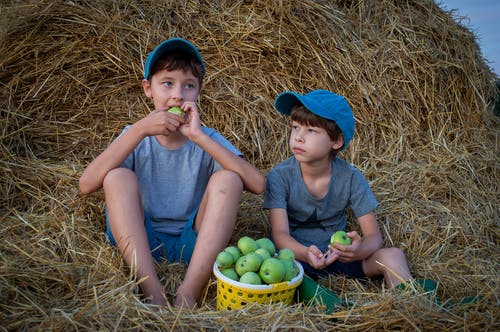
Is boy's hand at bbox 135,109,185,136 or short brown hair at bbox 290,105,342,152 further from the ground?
short brown hair at bbox 290,105,342,152

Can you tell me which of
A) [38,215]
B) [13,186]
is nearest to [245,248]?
[38,215]

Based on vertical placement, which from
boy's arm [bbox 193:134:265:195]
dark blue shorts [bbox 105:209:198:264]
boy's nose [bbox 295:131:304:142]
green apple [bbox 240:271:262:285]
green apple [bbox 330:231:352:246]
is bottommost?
dark blue shorts [bbox 105:209:198:264]

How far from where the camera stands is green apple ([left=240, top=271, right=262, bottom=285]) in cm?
184

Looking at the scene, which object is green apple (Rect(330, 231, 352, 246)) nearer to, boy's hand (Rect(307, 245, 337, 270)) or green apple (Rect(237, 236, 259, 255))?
boy's hand (Rect(307, 245, 337, 270))

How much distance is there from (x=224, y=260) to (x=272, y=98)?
1.82m

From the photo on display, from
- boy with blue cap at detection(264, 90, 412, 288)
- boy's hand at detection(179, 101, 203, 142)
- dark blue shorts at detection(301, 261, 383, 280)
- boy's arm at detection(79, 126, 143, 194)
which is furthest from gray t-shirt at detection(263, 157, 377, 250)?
boy's arm at detection(79, 126, 143, 194)

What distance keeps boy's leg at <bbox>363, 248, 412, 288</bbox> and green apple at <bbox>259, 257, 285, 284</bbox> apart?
0.51m

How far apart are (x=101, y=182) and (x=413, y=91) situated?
2.27 metres

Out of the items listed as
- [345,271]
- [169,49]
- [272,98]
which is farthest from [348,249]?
[272,98]

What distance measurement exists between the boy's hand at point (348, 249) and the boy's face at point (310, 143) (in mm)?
407

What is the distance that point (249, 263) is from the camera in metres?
1.86

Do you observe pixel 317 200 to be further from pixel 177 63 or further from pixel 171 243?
pixel 177 63

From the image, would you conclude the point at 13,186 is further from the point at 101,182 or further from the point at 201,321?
the point at 201,321

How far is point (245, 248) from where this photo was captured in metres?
1.98
